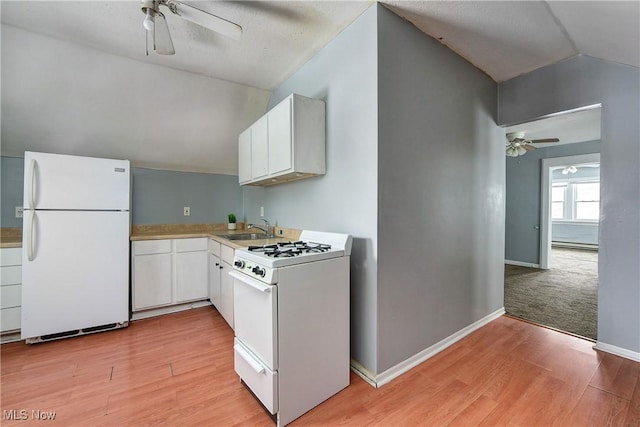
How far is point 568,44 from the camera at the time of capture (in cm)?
219

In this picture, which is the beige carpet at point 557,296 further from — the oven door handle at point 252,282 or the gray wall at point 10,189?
the gray wall at point 10,189

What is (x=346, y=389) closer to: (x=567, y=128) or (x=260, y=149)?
(x=260, y=149)

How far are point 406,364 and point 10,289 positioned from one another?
3534mm

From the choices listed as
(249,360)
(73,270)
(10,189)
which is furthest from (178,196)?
(249,360)

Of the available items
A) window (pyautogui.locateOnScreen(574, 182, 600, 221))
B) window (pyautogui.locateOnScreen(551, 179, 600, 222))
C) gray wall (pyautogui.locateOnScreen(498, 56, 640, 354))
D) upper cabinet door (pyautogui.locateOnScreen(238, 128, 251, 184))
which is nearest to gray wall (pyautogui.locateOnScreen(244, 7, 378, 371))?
upper cabinet door (pyautogui.locateOnScreen(238, 128, 251, 184))

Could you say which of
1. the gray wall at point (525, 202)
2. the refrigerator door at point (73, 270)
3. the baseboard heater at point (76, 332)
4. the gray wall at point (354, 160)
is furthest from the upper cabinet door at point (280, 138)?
the gray wall at point (525, 202)

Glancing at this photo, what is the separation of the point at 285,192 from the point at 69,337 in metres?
2.52

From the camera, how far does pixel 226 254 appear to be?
260cm

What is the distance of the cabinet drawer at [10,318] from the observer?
2.37m

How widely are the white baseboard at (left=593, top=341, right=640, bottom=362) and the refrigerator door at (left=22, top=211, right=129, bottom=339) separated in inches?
175

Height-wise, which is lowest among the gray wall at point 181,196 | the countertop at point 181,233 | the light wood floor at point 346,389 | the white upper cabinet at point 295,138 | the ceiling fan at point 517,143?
the light wood floor at point 346,389

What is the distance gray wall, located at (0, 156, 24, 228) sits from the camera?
2727 millimetres

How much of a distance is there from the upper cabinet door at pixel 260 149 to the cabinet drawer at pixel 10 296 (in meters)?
2.38

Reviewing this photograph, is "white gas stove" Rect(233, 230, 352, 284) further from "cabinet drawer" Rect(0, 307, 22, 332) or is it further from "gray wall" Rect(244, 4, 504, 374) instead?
"cabinet drawer" Rect(0, 307, 22, 332)
